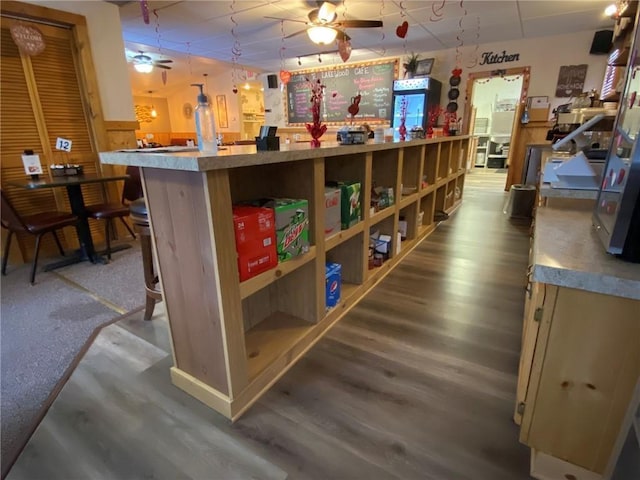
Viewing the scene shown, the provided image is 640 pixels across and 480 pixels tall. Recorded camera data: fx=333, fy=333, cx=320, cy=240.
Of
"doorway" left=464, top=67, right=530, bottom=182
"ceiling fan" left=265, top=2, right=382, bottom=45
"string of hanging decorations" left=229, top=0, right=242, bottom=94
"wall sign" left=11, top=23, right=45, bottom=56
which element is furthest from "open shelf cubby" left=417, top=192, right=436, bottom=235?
"doorway" left=464, top=67, right=530, bottom=182

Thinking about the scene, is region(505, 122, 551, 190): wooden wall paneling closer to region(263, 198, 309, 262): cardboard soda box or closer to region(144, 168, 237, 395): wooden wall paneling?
region(263, 198, 309, 262): cardboard soda box

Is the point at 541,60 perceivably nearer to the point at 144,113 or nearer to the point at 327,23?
the point at 327,23

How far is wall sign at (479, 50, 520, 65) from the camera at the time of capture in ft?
17.5

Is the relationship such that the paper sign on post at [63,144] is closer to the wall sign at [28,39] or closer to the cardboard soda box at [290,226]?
the wall sign at [28,39]

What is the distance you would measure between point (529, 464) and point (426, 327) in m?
0.82

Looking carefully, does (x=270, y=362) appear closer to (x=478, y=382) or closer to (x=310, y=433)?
(x=310, y=433)

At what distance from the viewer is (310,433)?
1241mm

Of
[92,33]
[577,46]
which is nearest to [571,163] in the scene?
[92,33]

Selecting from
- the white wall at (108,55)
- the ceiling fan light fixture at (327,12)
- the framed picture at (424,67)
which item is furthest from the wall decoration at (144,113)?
the ceiling fan light fixture at (327,12)

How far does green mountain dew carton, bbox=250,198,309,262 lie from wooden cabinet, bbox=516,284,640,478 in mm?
900

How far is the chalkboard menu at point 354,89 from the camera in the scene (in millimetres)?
6254

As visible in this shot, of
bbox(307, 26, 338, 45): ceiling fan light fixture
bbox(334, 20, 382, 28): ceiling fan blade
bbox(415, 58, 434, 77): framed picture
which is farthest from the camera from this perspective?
bbox(415, 58, 434, 77): framed picture

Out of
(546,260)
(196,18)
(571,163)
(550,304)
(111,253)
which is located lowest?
(111,253)

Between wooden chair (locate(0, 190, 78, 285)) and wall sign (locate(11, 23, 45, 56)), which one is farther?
wall sign (locate(11, 23, 45, 56))
